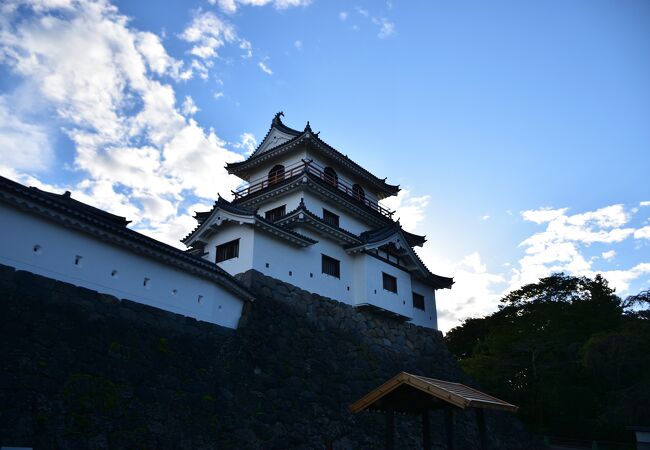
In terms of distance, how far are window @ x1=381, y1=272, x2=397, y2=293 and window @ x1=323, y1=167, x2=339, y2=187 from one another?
5.11m

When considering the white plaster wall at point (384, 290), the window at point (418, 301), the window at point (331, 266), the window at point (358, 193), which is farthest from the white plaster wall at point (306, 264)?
the window at point (418, 301)

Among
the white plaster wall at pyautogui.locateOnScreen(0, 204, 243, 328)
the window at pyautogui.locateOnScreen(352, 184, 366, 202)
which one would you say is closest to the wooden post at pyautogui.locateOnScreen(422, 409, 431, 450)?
the white plaster wall at pyautogui.locateOnScreen(0, 204, 243, 328)

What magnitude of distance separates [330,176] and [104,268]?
14.2 metres

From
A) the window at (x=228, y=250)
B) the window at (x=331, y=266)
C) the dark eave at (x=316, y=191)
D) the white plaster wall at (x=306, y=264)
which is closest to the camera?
the white plaster wall at (x=306, y=264)

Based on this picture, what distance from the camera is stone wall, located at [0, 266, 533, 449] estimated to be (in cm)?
835

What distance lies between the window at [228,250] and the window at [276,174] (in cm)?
588

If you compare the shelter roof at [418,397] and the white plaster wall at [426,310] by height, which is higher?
the white plaster wall at [426,310]

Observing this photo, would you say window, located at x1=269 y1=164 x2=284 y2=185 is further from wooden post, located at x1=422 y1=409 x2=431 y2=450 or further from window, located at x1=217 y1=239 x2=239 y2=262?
wooden post, located at x1=422 y1=409 x2=431 y2=450

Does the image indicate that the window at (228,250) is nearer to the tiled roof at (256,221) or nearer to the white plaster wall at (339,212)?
the tiled roof at (256,221)

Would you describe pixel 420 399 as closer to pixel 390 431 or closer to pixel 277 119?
pixel 390 431

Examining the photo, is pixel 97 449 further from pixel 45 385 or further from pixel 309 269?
pixel 309 269

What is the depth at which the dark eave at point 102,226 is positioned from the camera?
9352 millimetres


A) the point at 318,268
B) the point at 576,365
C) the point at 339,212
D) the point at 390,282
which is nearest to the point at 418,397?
the point at 318,268

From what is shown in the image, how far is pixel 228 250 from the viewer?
17656 millimetres
